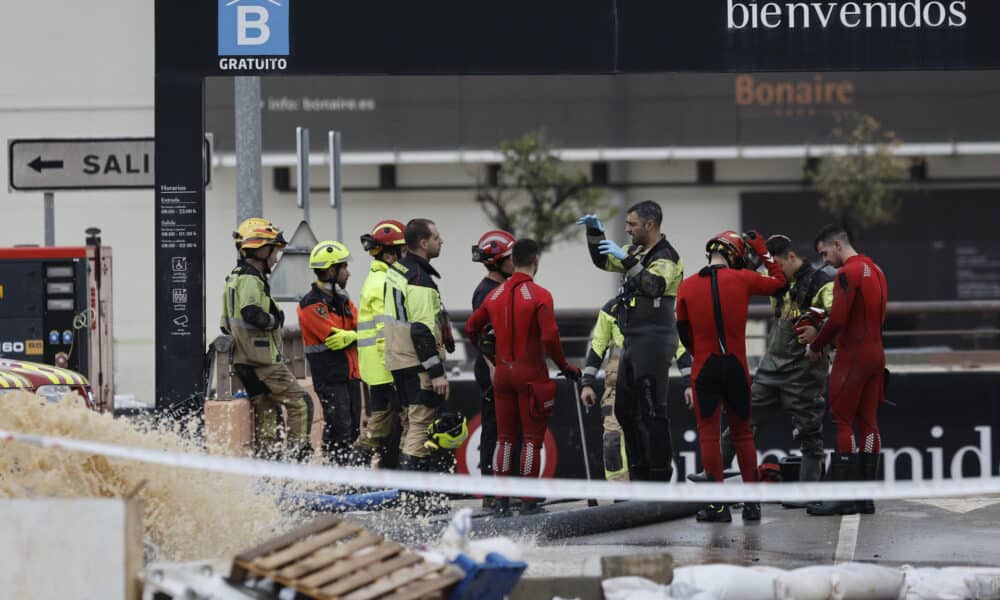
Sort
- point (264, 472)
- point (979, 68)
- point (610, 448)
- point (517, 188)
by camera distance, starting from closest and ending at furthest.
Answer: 1. point (264, 472)
2. point (979, 68)
3. point (610, 448)
4. point (517, 188)

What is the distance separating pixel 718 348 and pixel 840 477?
1337 mm

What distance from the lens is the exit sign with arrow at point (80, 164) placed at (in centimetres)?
1270

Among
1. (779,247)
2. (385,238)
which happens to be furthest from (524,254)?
(779,247)

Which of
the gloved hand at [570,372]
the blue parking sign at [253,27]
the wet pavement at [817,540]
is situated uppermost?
the blue parking sign at [253,27]

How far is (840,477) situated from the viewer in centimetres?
1024

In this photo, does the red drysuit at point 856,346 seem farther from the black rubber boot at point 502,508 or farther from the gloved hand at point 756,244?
the black rubber boot at point 502,508

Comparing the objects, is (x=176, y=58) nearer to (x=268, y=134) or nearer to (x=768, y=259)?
(x=768, y=259)

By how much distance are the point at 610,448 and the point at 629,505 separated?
1070 millimetres

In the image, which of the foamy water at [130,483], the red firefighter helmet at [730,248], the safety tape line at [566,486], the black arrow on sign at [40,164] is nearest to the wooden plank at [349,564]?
the safety tape line at [566,486]

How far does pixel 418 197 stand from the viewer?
35.6 metres

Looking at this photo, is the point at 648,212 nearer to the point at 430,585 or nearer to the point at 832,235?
the point at 832,235

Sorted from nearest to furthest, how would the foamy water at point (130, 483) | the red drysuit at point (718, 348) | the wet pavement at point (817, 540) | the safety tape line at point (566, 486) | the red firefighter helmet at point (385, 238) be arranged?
the safety tape line at point (566, 486) → the foamy water at point (130, 483) → the wet pavement at point (817, 540) → the red drysuit at point (718, 348) → the red firefighter helmet at point (385, 238)

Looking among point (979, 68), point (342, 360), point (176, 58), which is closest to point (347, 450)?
point (342, 360)

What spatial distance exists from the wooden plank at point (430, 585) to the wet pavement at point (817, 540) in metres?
1.06
